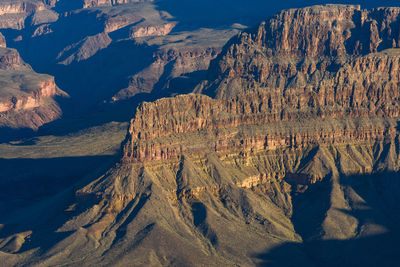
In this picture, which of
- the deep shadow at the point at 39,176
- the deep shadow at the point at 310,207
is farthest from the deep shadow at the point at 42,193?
the deep shadow at the point at 310,207

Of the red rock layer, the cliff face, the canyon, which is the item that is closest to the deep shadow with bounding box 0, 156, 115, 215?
the canyon

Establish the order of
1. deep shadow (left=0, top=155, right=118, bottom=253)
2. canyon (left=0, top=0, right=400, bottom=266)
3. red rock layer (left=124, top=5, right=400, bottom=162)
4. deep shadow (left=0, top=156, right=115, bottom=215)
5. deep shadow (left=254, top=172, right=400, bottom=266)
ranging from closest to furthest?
deep shadow (left=254, top=172, right=400, bottom=266), canyon (left=0, top=0, right=400, bottom=266), deep shadow (left=0, top=155, right=118, bottom=253), red rock layer (left=124, top=5, right=400, bottom=162), deep shadow (left=0, top=156, right=115, bottom=215)

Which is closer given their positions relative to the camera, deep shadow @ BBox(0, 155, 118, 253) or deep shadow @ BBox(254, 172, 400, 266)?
deep shadow @ BBox(254, 172, 400, 266)

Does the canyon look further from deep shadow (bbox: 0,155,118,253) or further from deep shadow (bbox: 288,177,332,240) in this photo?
deep shadow (bbox: 0,155,118,253)

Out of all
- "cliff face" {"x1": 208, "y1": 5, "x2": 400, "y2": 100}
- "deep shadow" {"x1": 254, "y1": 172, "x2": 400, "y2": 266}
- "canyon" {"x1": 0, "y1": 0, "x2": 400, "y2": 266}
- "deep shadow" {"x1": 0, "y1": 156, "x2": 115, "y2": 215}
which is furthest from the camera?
"deep shadow" {"x1": 0, "y1": 156, "x2": 115, "y2": 215}

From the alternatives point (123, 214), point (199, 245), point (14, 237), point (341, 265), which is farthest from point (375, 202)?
point (14, 237)

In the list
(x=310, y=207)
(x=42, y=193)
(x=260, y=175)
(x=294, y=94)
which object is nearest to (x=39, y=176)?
(x=42, y=193)

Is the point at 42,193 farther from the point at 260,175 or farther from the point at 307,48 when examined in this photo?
the point at 307,48

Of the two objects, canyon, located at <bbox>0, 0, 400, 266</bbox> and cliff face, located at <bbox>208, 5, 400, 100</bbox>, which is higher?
cliff face, located at <bbox>208, 5, 400, 100</bbox>

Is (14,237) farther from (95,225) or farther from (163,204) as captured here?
(163,204)

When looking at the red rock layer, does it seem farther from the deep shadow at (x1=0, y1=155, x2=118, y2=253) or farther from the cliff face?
the deep shadow at (x1=0, y1=155, x2=118, y2=253)
